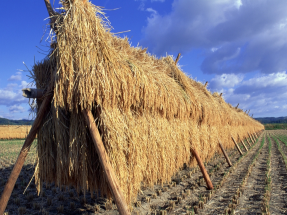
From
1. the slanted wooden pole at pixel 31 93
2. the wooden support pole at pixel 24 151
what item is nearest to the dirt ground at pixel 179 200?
the wooden support pole at pixel 24 151

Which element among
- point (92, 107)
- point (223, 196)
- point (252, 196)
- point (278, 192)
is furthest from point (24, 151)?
point (278, 192)

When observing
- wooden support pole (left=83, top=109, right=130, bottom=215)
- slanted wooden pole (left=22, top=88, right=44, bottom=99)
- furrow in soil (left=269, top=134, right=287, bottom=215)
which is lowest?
furrow in soil (left=269, top=134, right=287, bottom=215)

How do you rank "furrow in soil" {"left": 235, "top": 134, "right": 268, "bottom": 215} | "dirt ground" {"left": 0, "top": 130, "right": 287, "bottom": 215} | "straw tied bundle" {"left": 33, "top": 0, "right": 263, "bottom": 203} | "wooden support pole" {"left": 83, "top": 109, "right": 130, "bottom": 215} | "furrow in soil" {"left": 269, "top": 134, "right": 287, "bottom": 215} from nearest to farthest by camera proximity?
"wooden support pole" {"left": 83, "top": 109, "right": 130, "bottom": 215} → "straw tied bundle" {"left": 33, "top": 0, "right": 263, "bottom": 203} → "dirt ground" {"left": 0, "top": 130, "right": 287, "bottom": 215} → "furrow in soil" {"left": 235, "top": 134, "right": 268, "bottom": 215} → "furrow in soil" {"left": 269, "top": 134, "right": 287, "bottom": 215}

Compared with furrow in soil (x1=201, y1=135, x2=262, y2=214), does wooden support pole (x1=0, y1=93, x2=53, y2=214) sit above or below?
above

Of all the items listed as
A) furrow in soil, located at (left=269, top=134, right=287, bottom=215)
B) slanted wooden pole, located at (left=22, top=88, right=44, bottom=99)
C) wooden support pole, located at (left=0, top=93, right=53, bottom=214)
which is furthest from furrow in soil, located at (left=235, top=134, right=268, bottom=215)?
slanted wooden pole, located at (left=22, top=88, right=44, bottom=99)

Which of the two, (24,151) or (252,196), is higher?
(24,151)

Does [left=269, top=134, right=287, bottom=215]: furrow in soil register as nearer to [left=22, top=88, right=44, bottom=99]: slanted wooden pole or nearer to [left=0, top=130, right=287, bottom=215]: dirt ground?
[left=0, top=130, right=287, bottom=215]: dirt ground

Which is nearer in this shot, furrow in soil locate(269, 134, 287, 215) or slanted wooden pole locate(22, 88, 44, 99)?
slanted wooden pole locate(22, 88, 44, 99)

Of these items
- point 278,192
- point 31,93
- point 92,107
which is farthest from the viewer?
point 278,192

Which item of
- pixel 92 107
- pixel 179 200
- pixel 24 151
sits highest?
Answer: pixel 92 107

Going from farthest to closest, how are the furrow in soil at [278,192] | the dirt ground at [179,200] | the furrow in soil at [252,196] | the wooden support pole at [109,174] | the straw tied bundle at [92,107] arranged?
1. the furrow in soil at [278,192]
2. the furrow in soil at [252,196]
3. the dirt ground at [179,200]
4. the straw tied bundle at [92,107]
5. the wooden support pole at [109,174]

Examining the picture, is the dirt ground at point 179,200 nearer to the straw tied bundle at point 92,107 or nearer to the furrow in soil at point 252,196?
the furrow in soil at point 252,196

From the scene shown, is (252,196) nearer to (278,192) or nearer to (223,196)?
(223,196)

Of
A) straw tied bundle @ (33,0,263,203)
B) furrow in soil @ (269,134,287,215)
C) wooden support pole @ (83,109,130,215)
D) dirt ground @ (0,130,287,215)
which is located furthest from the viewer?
furrow in soil @ (269,134,287,215)
